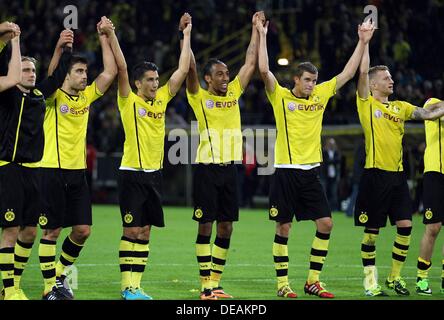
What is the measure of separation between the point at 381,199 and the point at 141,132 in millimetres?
3172

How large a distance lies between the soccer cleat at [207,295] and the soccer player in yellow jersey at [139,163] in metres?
0.65

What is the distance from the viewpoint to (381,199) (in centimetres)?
1226

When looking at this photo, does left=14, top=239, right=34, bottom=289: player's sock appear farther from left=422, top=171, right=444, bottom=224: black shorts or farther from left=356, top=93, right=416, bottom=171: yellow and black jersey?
left=422, top=171, right=444, bottom=224: black shorts

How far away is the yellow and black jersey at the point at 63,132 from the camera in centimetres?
1130

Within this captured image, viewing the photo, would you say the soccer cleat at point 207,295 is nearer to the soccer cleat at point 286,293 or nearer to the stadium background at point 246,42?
the soccer cleat at point 286,293

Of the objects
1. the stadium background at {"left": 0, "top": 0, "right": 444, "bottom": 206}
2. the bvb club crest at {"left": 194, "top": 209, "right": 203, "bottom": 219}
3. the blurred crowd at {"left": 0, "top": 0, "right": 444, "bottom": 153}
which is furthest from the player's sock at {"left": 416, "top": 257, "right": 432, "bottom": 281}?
the blurred crowd at {"left": 0, "top": 0, "right": 444, "bottom": 153}

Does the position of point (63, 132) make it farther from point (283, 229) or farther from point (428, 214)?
point (428, 214)

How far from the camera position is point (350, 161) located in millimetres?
29156

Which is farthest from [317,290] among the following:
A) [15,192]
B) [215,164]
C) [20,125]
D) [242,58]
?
[242,58]

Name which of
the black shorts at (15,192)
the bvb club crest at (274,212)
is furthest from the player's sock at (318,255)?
the black shorts at (15,192)

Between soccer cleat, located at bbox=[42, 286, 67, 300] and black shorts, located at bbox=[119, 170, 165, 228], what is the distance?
3.57 feet
